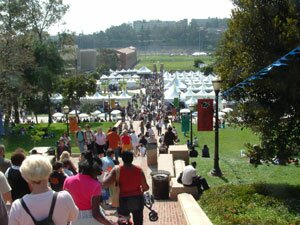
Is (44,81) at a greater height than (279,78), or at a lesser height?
lesser

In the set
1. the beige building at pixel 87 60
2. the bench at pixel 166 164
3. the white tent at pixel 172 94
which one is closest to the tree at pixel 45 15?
the white tent at pixel 172 94

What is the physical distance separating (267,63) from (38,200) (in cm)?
735

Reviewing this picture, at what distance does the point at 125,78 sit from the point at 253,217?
96.5 meters

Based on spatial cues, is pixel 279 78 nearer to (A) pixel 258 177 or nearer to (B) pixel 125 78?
(A) pixel 258 177

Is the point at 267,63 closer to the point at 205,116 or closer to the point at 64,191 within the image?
the point at 205,116

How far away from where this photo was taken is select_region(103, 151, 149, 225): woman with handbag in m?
6.39

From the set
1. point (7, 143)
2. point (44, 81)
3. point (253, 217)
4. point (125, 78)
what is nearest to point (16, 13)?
point (44, 81)

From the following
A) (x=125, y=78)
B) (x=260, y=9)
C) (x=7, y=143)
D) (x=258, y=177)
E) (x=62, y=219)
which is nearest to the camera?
(x=62, y=219)

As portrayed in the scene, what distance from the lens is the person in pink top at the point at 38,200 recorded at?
3832 millimetres

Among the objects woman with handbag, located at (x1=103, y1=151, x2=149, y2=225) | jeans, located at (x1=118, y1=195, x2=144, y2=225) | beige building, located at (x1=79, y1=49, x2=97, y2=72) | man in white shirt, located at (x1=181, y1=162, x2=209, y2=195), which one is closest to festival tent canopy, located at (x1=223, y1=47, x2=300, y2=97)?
man in white shirt, located at (x1=181, y1=162, x2=209, y2=195)

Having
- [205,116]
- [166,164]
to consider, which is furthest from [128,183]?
[205,116]

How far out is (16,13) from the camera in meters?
40.2

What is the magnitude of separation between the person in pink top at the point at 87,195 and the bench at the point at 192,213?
243cm

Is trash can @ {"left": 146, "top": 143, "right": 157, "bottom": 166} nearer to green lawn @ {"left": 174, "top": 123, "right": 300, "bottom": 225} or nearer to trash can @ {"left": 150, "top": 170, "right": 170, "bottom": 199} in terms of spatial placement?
green lawn @ {"left": 174, "top": 123, "right": 300, "bottom": 225}
